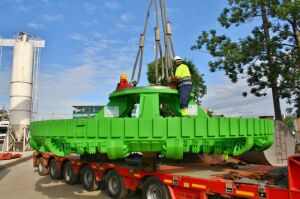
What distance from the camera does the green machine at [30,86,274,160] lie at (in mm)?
5633

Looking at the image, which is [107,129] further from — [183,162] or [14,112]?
[14,112]

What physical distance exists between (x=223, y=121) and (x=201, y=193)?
5.51 feet

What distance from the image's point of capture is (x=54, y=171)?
1320 cm

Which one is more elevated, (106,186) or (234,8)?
(234,8)

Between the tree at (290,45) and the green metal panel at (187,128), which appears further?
the tree at (290,45)

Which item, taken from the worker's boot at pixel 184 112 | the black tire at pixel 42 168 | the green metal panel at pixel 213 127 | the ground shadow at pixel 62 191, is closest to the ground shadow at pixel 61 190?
the ground shadow at pixel 62 191

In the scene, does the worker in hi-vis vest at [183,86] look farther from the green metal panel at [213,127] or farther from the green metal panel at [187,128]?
the green metal panel at [187,128]

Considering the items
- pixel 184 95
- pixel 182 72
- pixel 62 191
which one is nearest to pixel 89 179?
pixel 62 191

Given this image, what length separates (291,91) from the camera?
15.0 meters

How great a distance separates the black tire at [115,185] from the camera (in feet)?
29.5

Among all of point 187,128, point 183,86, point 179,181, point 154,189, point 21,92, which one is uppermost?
point 21,92

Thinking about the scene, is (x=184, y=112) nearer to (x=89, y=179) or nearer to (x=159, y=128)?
(x=159, y=128)

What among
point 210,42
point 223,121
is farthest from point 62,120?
point 210,42

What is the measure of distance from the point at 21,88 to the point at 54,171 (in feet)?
54.3
